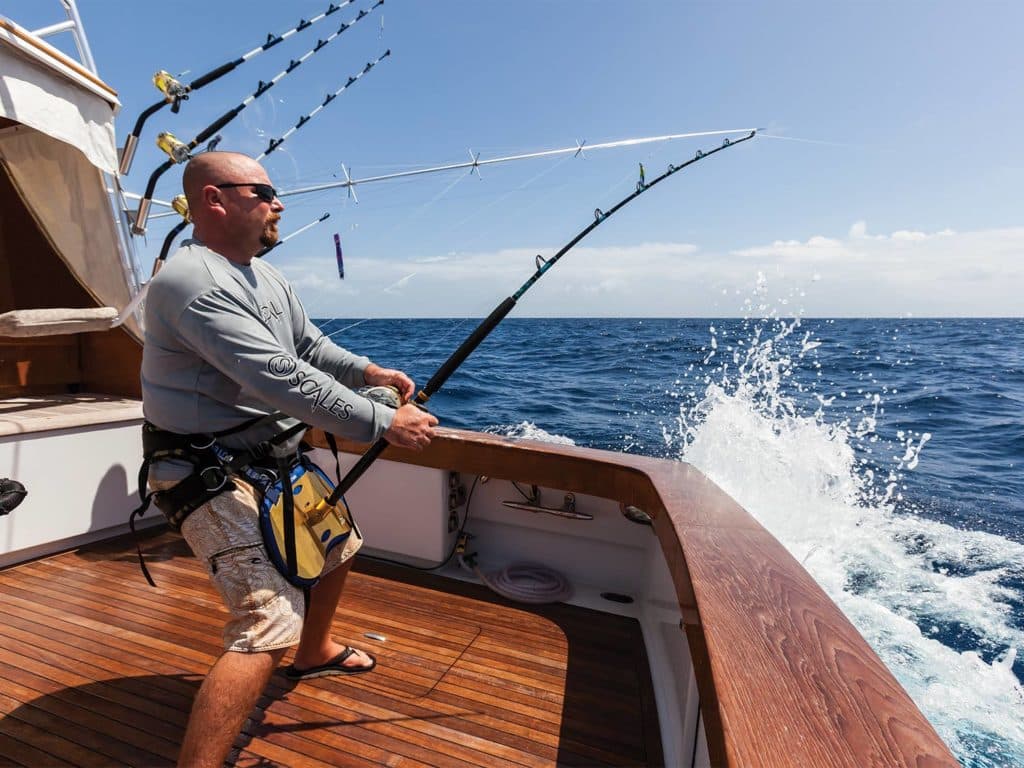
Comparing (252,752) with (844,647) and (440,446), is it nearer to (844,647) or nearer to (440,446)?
(440,446)

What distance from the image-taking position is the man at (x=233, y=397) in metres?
1.18

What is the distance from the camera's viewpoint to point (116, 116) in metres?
3.34

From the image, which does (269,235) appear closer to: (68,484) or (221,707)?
(221,707)

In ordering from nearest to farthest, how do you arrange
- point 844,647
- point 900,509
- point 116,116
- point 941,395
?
1. point 844,647
2. point 116,116
3. point 900,509
4. point 941,395

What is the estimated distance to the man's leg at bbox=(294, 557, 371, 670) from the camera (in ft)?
5.83

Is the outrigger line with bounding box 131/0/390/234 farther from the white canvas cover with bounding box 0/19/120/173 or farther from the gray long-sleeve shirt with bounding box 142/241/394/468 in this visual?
the gray long-sleeve shirt with bounding box 142/241/394/468

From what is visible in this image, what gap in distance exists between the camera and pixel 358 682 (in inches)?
73.4

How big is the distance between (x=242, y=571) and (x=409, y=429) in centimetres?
51

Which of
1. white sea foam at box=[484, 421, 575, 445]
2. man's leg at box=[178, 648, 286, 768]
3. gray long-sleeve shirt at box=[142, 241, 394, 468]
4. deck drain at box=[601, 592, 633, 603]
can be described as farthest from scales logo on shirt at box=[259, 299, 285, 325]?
white sea foam at box=[484, 421, 575, 445]

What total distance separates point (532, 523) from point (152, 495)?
5.50ft

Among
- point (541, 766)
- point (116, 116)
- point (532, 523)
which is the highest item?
point (116, 116)

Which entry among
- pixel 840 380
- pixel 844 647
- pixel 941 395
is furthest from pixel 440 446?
pixel 840 380

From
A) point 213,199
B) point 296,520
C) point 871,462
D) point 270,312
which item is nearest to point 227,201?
point 213,199

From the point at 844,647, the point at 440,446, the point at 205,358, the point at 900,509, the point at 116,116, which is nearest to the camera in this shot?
the point at 844,647
